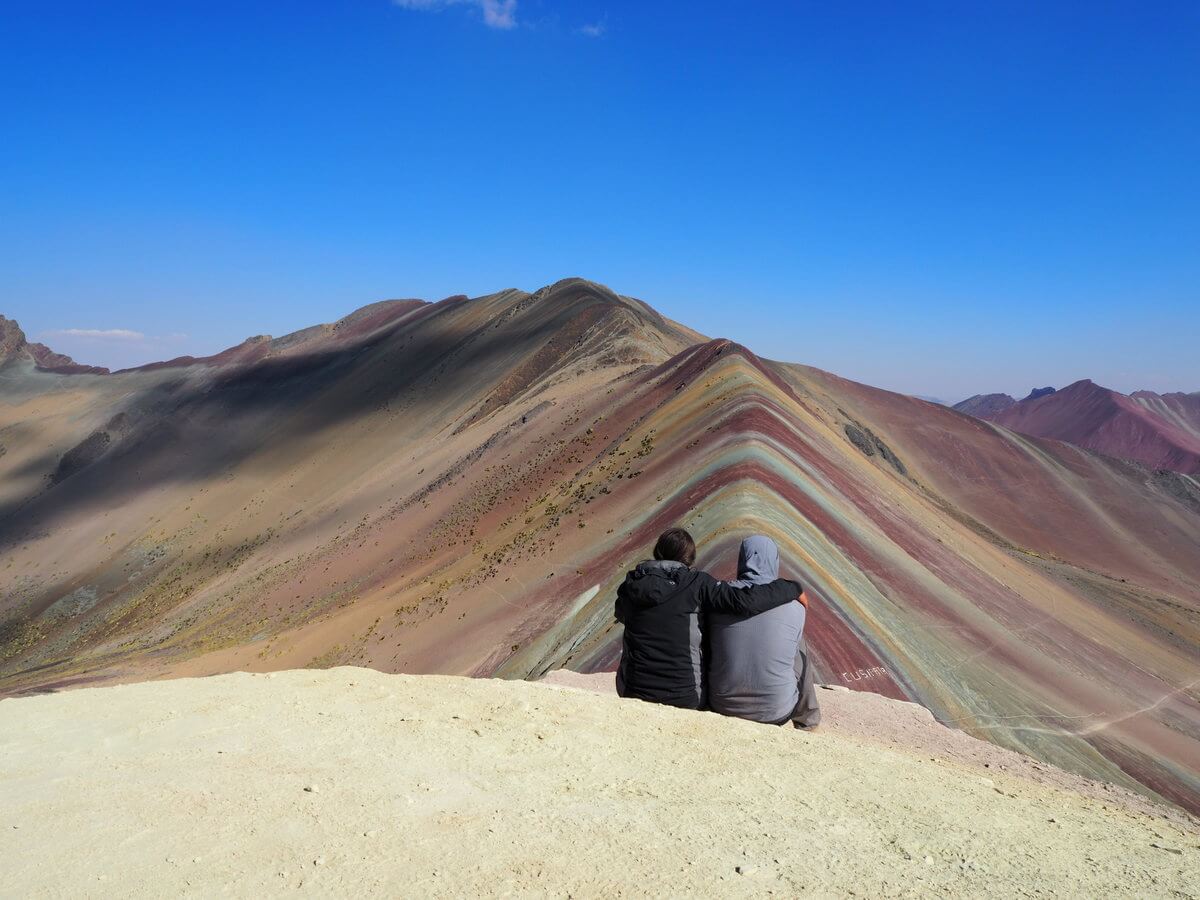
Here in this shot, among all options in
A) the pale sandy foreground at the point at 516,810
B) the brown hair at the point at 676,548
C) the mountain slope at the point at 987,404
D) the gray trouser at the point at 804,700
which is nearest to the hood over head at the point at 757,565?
the brown hair at the point at 676,548

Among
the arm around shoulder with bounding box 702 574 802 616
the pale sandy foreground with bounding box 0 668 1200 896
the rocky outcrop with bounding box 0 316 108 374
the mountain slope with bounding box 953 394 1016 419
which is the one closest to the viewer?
the pale sandy foreground with bounding box 0 668 1200 896

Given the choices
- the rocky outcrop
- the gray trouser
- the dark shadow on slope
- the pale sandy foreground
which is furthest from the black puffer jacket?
the rocky outcrop

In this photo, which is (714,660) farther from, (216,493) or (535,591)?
(216,493)

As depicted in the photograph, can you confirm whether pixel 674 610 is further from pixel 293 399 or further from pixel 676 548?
pixel 293 399

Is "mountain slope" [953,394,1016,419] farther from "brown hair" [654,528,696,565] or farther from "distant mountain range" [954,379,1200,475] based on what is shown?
"brown hair" [654,528,696,565]

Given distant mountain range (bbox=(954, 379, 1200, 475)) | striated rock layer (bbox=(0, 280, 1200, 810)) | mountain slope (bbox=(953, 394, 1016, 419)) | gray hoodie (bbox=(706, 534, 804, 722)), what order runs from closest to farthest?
gray hoodie (bbox=(706, 534, 804, 722)), striated rock layer (bbox=(0, 280, 1200, 810)), distant mountain range (bbox=(954, 379, 1200, 475)), mountain slope (bbox=(953, 394, 1016, 419))

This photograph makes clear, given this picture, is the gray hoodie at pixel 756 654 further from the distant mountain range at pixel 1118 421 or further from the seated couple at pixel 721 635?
the distant mountain range at pixel 1118 421
